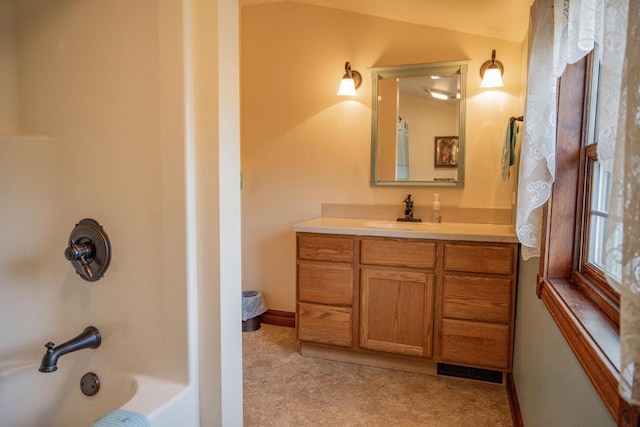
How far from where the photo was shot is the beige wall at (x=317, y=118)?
257 centimetres

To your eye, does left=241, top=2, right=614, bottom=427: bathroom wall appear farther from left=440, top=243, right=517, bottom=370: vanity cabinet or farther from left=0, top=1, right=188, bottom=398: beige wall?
left=0, top=1, right=188, bottom=398: beige wall

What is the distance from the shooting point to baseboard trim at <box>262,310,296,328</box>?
10.4ft

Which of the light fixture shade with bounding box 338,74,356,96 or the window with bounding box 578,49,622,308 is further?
the light fixture shade with bounding box 338,74,356,96

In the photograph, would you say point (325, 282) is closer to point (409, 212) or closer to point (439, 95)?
point (409, 212)

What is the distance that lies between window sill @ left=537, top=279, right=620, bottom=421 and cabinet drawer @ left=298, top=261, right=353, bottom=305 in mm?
1313

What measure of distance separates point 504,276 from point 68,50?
225cm

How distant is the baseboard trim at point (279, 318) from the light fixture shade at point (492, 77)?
2.22m

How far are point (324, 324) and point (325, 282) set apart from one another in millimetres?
279

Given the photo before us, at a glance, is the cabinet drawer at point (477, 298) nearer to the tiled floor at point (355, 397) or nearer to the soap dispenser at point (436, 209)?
the tiled floor at point (355, 397)

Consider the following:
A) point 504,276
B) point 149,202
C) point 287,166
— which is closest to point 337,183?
point 287,166

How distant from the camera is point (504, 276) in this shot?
2.13 metres

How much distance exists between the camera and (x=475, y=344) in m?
2.20

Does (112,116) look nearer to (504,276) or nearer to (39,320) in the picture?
(39,320)

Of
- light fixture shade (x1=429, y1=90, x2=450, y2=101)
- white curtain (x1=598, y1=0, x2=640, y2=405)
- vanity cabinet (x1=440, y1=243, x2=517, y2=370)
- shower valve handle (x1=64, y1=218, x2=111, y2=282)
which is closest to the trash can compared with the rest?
vanity cabinet (x1=440, y1=243, x2=517, y2=370)
